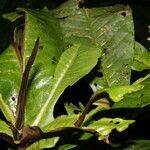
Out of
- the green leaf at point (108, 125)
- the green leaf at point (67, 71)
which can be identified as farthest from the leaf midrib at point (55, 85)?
the green leaf at point (108, 125)

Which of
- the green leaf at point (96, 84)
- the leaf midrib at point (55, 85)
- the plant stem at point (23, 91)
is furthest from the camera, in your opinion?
the green leaf at point (96, 84)

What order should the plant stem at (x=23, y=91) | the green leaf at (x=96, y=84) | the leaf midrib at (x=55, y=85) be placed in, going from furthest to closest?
the green leaf at (x=96, y=84) < the leaf midrib at (x=55, y=85) < the plant stem at (x=23, y=91)

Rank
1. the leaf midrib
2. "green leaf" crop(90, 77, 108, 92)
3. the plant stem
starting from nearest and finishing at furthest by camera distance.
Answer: the plant stem → the leaf midrib → "green leaf" crop(90, 77, 108, 92)

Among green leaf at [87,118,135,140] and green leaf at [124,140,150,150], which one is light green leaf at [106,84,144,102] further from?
green leaf at [124,140,150,150]

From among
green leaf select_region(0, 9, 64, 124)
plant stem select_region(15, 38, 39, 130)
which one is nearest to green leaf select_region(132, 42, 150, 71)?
green leaf select_region(0, 9, 64, 124)

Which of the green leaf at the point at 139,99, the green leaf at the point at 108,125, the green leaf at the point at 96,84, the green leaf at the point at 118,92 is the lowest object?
the green leaf at the point at 96,84

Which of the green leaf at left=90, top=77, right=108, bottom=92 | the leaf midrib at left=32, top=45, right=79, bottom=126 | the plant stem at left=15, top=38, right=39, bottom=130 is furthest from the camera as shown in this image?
the green leaf at left=90, top=77, right=108, bottom=92

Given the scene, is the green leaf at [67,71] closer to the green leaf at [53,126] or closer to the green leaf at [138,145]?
the green leaf at [53,126]
